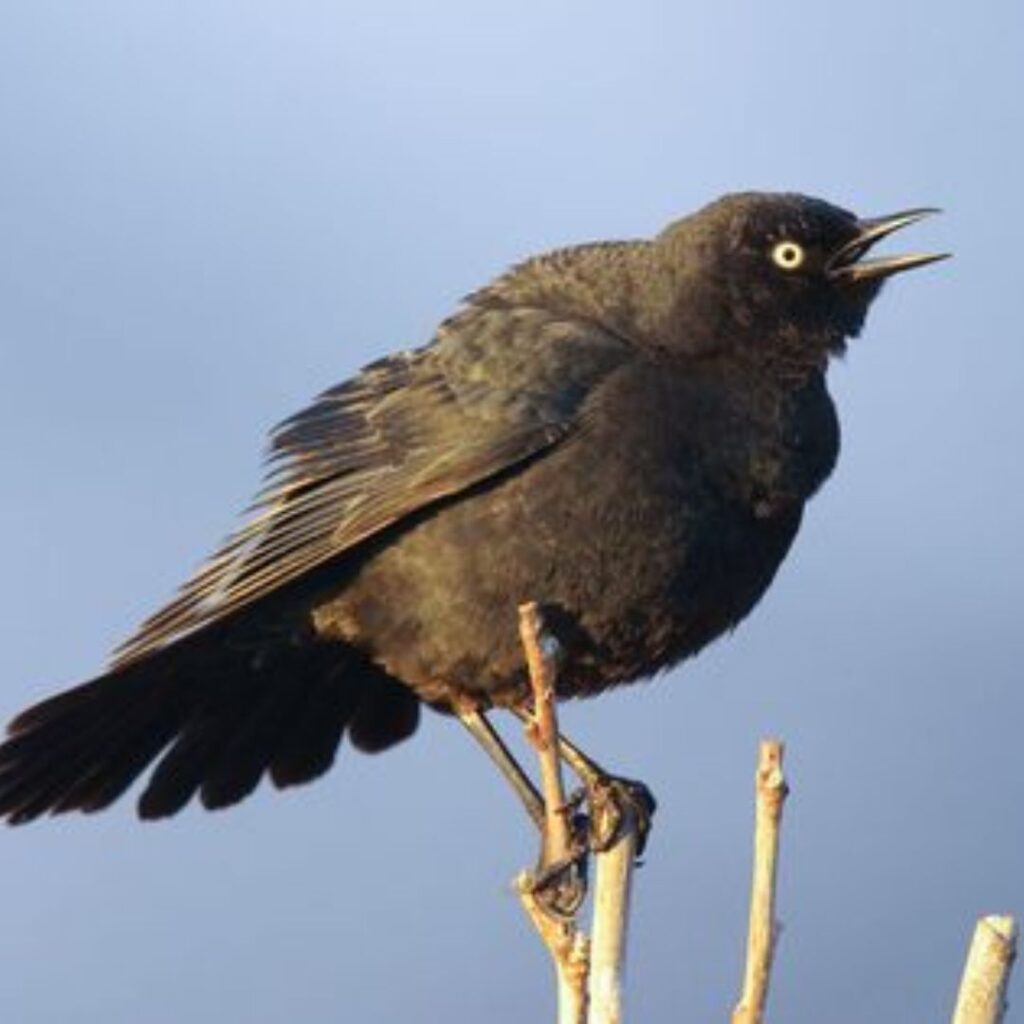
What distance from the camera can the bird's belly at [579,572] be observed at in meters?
6.53

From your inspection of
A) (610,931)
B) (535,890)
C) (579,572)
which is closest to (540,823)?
(579,572)

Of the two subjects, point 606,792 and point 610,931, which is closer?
point 610,931

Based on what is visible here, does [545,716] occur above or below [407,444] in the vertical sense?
below

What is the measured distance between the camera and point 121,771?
746cm

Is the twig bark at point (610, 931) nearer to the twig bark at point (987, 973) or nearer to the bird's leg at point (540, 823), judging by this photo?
the bird's leg at point (540, 823)

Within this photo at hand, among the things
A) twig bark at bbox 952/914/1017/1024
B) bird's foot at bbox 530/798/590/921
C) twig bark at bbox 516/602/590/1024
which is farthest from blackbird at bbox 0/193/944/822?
twig bark at bbox 952/914/1017/1024

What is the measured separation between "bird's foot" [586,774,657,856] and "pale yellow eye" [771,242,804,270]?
1502mm

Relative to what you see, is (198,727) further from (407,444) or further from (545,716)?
(545,716)

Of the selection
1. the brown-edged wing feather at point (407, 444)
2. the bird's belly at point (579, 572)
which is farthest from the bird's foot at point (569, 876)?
the brown-edged wing feather at point (407, 444)

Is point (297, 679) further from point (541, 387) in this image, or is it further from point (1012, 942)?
point (1012, 942)

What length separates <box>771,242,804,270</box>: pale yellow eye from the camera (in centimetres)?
732

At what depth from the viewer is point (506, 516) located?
666 centimetres

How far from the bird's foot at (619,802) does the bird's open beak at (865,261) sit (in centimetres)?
152

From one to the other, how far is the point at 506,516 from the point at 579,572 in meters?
0.25
